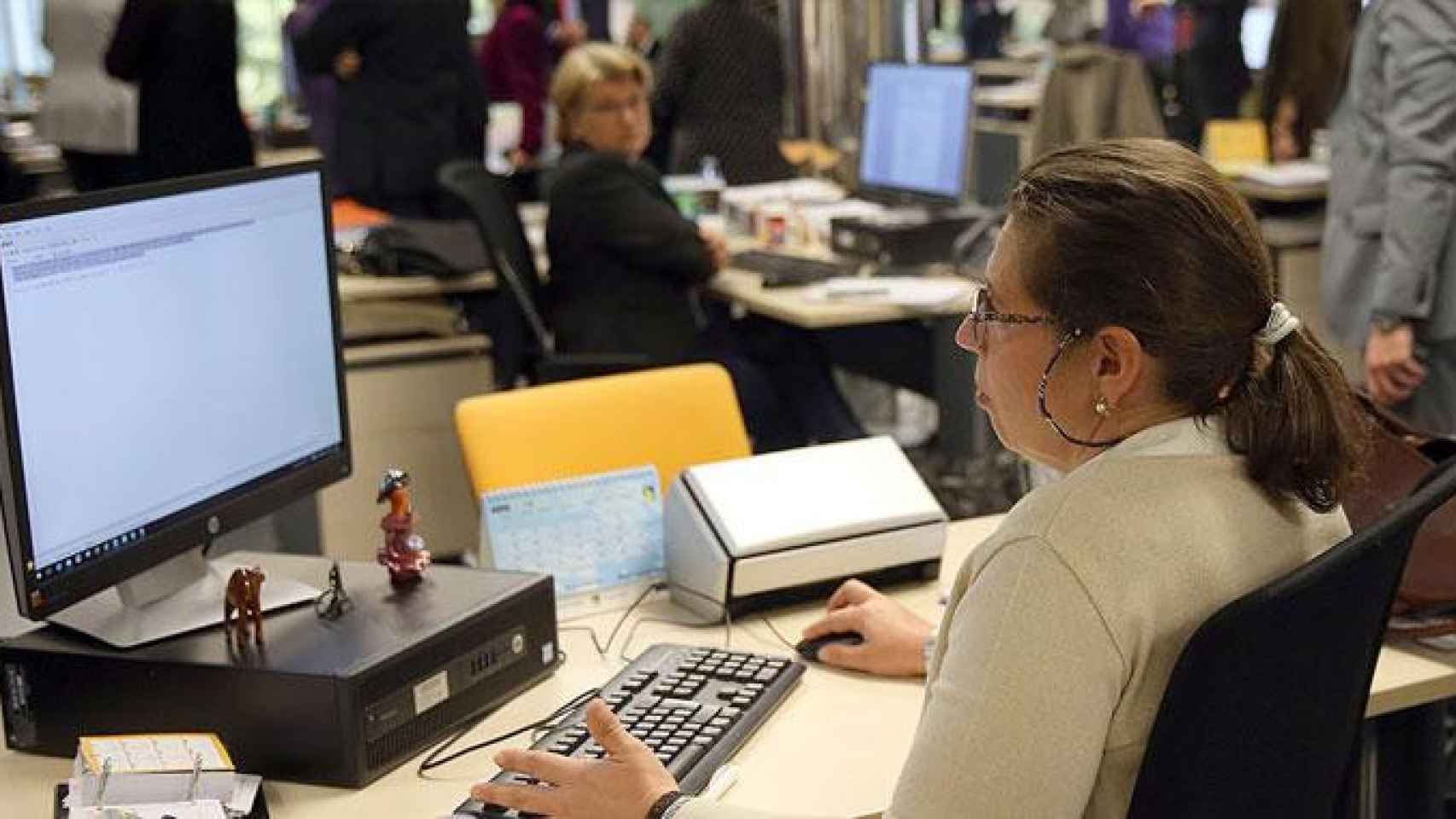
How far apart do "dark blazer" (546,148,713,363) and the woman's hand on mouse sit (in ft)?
7.37

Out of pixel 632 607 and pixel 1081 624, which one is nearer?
pixel 1081 624

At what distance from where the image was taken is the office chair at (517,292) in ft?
13.2

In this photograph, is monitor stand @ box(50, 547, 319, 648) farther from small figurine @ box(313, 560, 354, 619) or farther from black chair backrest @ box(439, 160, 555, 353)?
A: black chair backrest @ box(439, 160, 555, 353)

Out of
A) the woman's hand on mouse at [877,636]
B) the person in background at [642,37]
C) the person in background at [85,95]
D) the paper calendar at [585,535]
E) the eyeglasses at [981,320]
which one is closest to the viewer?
the eyeglasses at [981,320]

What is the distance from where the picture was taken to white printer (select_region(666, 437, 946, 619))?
6.82 ft

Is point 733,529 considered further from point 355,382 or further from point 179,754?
point 355,382

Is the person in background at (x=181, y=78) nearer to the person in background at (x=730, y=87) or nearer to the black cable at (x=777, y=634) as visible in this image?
the person in background at (x=730, y=87)

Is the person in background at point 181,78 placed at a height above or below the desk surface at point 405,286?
above

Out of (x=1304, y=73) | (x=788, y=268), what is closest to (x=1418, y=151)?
(x=788, y=268)

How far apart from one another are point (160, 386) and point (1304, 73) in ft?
16.6

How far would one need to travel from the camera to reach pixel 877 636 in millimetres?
1949

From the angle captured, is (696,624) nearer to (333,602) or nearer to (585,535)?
(585,535)

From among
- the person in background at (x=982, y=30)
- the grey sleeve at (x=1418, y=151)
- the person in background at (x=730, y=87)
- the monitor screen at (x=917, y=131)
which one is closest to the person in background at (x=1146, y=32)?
the person in background at (x=730, y=87)

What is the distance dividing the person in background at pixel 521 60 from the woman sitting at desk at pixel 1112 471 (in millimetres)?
6561
